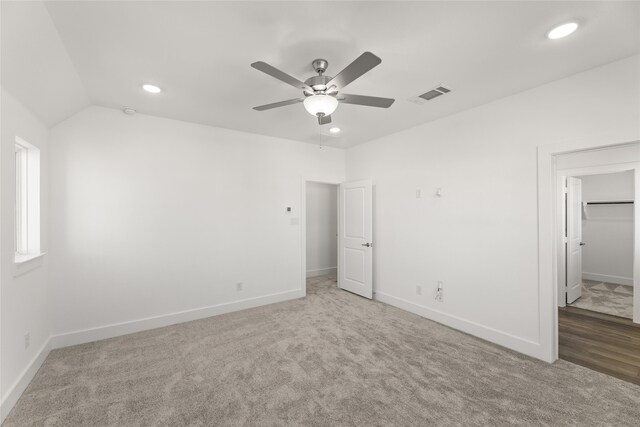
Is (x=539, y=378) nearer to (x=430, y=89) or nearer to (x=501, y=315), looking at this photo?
(x=501, y=315)

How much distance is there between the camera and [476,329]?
3168 millimetres

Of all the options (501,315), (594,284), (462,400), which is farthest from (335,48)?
(594,284)

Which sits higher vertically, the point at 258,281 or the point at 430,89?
the point at 430,89

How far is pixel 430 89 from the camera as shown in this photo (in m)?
2.74

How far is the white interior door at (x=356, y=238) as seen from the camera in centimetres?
456

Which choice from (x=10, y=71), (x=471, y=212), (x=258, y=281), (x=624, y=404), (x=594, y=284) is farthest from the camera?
(x=594, y=284)

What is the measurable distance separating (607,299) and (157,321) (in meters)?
6.65

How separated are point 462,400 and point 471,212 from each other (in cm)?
202

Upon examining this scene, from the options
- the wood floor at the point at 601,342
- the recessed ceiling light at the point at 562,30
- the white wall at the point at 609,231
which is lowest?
the wood floor at the point at 601,342

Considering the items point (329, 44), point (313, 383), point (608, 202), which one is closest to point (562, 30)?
point (329, 44)

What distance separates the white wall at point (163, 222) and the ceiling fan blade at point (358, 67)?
2.58 m

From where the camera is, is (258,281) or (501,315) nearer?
(501,315)

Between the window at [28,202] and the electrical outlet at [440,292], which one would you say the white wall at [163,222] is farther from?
the electrical outlet at [440,292]

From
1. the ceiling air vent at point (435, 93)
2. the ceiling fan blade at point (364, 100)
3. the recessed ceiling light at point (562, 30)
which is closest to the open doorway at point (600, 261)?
the recessed ceiling light at point (562, 30)
